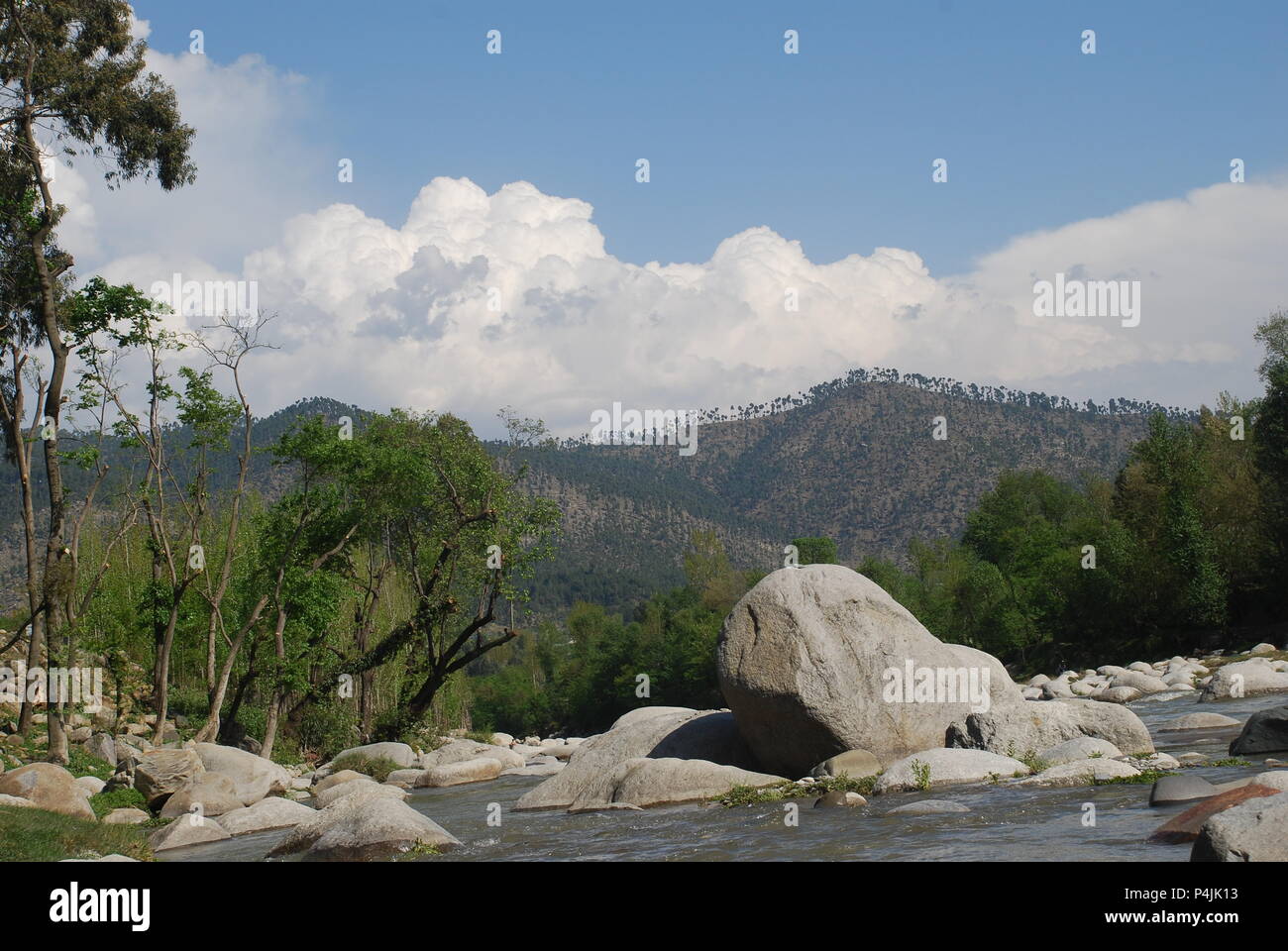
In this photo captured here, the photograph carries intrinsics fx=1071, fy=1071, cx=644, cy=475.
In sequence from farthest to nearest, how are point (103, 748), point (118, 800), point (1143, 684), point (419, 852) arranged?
point (1143, 684) → point (103, 748) → point (118, 800) → point (419, 852)

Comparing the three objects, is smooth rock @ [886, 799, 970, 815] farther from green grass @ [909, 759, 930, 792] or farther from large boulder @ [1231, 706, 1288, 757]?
large boulder @ [1231, 706, 1288, 757]

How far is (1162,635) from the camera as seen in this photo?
52.8 meters

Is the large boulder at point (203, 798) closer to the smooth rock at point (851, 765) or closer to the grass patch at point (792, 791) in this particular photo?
the grass patch at point (792, 791)

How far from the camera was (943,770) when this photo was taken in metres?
15.0

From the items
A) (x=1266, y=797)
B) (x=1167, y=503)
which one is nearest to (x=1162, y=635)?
(x=1167, y=503)

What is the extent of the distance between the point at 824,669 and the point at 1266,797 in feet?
28.3

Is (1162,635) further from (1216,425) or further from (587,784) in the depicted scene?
(587,784)

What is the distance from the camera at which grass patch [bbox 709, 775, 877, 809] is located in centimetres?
1513

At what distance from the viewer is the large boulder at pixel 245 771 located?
22.0 meters

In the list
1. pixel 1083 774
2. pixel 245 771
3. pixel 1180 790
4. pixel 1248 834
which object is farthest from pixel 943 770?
pixel 245 771

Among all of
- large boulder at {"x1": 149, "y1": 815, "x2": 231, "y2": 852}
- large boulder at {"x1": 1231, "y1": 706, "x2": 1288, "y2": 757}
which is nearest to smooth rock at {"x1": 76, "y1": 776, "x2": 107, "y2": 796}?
large boulder at {"x1": 149, "y1": 815, "x2": 231, "y2": 852}

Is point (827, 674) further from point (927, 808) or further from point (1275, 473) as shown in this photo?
point (1275, 473)

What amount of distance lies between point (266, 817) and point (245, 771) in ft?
17.7
